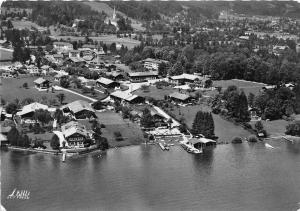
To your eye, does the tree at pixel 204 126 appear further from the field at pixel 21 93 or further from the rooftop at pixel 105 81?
the rooftop at pixel 105 81

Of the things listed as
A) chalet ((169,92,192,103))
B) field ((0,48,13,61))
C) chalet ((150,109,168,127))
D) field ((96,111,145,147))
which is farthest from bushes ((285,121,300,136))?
field ((0,48,13,61))

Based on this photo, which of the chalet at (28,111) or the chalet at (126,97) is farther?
the chalet at (126,97)

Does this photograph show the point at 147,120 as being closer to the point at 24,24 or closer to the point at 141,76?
the point at 141,76

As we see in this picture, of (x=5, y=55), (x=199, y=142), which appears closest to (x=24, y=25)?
(x=5, y=55)

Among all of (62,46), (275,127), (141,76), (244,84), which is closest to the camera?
(275,127)

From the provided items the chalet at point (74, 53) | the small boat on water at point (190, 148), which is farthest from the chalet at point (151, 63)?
the small boat on water at point (190, 148)

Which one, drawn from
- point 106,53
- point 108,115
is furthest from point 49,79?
point 106,53
